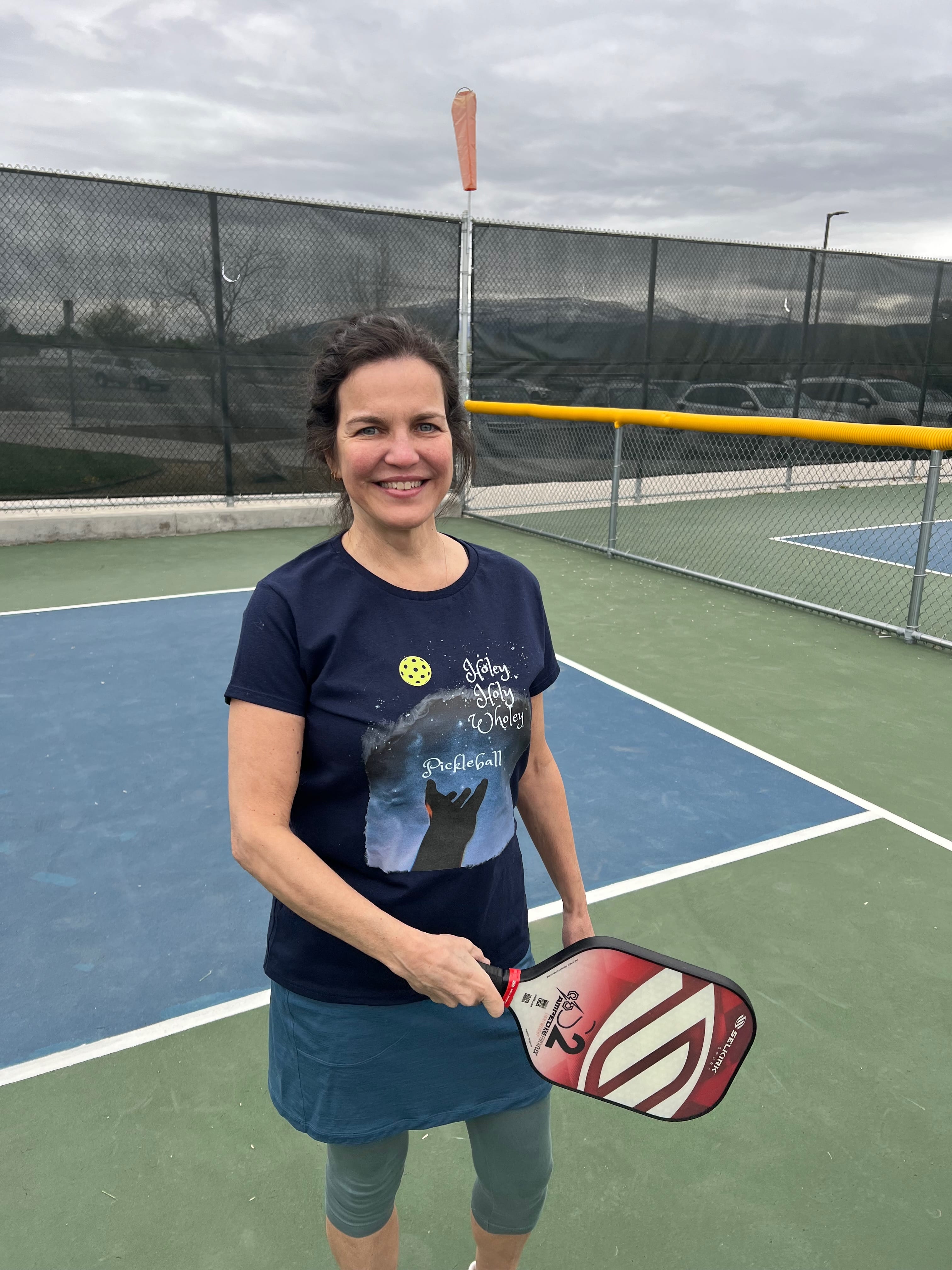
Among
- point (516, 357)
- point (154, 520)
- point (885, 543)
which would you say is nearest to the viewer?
point (154, 520)

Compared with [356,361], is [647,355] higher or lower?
higher

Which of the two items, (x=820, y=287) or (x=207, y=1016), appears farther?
(x=820, y=287)

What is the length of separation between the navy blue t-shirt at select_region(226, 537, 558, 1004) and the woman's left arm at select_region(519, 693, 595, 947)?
22cm

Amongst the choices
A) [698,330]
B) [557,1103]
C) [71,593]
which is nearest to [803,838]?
[557,1103]

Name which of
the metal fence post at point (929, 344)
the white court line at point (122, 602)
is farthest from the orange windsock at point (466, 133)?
the metal fence post at point (929, 344)

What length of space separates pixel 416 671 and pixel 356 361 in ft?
1.67

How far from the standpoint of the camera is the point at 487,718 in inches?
60.5

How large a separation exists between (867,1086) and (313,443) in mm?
2300

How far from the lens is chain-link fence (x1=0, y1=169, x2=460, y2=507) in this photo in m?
8.78

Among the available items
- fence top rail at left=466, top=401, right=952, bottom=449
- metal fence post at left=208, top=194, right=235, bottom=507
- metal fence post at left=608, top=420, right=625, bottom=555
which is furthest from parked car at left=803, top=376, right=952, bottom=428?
metal fence post at left=208, top=194, right=235, bottom=507

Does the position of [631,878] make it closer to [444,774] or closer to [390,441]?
[444,774]

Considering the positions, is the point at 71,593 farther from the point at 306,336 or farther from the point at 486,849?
the point at 486,849

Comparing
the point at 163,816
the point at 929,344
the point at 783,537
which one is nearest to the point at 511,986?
the point at 163,816

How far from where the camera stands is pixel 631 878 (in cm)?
353
